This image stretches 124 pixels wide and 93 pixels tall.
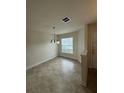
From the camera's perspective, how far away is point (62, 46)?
36.0 feet

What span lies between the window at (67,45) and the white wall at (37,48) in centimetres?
203

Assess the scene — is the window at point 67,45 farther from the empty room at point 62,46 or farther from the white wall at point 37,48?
the white wall at point 37,48

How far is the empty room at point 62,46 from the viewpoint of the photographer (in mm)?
3248

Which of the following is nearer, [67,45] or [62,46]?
[67,45]

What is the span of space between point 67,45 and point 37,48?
12.7 feet

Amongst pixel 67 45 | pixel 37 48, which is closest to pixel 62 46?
pixel 67 45

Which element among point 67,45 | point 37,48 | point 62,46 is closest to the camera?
point 37,48

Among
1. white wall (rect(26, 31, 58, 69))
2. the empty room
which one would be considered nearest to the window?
the empty room

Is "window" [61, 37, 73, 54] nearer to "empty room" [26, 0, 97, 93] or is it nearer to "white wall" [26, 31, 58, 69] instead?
"empty room" [26, 0, 97, 93]

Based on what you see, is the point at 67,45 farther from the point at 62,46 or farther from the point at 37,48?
the point at 37,48

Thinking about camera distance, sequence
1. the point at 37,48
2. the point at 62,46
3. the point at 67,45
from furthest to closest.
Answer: the point at 62,46 < the point at 67,45 < the point at 37,48

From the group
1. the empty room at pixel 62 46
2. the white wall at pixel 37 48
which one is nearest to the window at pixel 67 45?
the empty room at pixel 62 46
